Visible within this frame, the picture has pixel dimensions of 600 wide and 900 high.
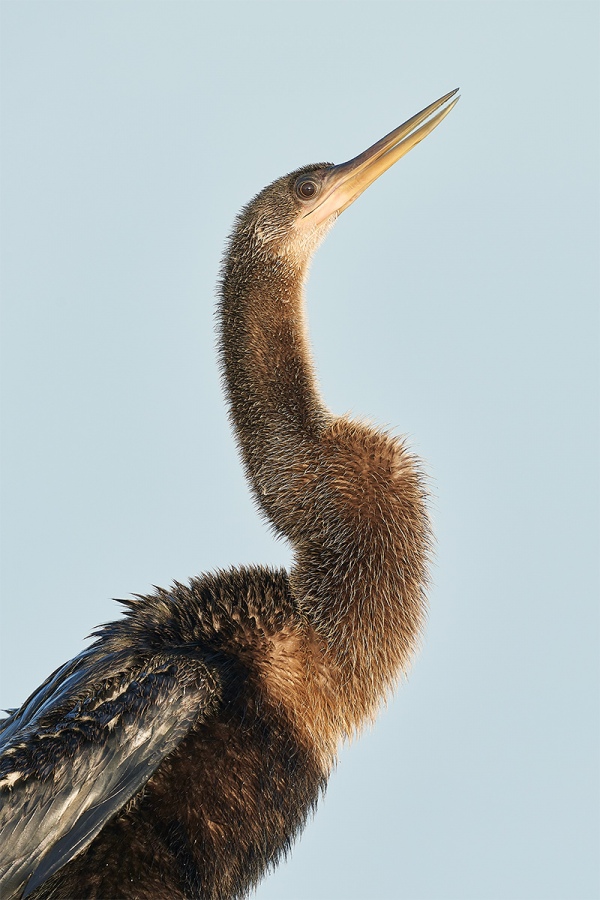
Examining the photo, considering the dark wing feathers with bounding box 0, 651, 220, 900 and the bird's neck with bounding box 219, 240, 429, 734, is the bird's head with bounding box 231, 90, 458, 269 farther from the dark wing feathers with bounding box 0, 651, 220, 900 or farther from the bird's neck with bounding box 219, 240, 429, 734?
the dark wing feathers with bounding box 0, 651, 220, 900

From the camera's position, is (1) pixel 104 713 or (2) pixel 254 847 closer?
(1) pixel 104 713

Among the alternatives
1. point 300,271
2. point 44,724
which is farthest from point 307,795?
point 300,271

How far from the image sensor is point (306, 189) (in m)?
8.05

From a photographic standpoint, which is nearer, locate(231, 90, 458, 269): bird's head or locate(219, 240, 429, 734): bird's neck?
locate(219, 240, 429, 734): bird's neck

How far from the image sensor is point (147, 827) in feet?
20.0

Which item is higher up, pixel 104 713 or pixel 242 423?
pixel 242 423

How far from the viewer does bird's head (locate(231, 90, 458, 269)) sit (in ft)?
25.7

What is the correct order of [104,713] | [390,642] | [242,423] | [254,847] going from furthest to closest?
[242,423] < [390,642] < [254,847] < [104,713]

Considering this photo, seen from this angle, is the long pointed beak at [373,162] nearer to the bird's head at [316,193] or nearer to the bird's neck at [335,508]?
the bird's head at [316,193]

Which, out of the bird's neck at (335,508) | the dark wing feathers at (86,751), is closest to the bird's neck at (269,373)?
the bird's neck at (335,508)

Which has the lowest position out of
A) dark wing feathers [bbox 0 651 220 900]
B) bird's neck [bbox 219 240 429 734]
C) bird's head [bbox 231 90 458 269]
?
dark wing feathers [bbox 0 651 220 900]

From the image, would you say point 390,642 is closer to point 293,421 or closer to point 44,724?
point 293,421

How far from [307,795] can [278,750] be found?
0.35 metres

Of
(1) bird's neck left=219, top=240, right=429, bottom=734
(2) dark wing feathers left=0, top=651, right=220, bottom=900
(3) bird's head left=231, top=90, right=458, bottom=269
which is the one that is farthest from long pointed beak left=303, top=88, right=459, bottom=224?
(2) dark wing feathers left=0, top=651, right=220, bottom=900
